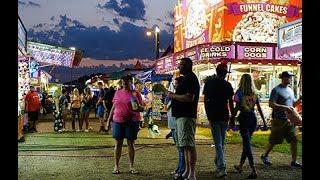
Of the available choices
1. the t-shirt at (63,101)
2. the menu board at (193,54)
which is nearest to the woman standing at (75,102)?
the t-shirt at (63,101)

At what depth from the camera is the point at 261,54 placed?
1973cm

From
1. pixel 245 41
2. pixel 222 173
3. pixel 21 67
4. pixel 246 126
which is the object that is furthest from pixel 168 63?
pixel 222 173

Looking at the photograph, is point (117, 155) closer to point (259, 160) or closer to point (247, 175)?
point (247, 175)

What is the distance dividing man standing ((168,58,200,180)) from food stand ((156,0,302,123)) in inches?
430

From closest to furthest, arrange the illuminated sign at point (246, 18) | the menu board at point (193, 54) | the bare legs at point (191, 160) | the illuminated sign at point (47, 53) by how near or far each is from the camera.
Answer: the bare legs at point (191, 160), the menu board at point (193, 54), the illuminated sign at point (246, 18), the illuminated sign at point (47, 53)

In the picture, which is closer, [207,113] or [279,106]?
[207,113]

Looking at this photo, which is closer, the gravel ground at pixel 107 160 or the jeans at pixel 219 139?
the jeans at pixel 219 139

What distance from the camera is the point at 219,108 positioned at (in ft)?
30.1

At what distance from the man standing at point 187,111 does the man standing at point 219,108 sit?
0.82 m

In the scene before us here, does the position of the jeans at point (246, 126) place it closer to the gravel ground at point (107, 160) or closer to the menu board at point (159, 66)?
the gravel ground at point (107, 160)

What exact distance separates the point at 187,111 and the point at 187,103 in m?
0.13

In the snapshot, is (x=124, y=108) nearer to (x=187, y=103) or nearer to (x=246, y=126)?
(x=187, y=103)

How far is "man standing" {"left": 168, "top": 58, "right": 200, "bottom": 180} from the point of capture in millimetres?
8352

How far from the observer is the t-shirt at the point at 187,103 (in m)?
8.37
